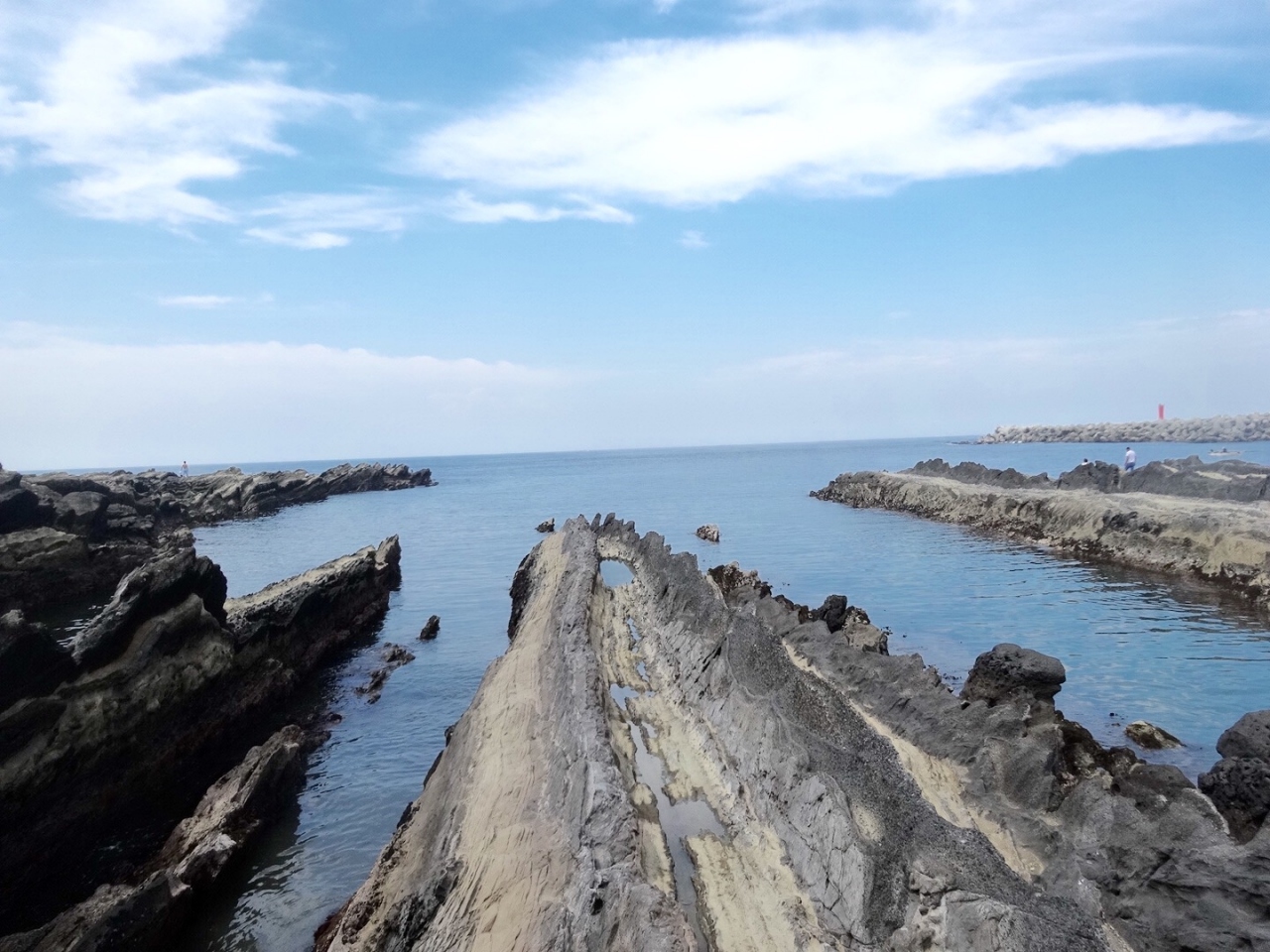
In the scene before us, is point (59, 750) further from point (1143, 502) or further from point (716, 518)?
point (716, 518)

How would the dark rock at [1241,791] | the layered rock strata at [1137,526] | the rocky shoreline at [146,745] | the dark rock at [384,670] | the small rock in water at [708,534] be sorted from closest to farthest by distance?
the dark rock at [1241,791] < the rocky shoreline at [146,745] < the dark rock at [384,670] < the layered rock strata at [1137,526] < the small rock in water at [708,534]

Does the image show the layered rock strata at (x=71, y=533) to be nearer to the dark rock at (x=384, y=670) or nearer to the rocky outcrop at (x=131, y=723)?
the rocky outcrop at (x=131, y=723)

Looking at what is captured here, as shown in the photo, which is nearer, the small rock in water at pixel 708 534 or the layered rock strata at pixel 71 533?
the layered rock strata at pixel 71 533

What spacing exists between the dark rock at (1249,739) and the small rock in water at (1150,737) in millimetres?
2158

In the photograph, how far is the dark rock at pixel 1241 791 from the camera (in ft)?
34.5

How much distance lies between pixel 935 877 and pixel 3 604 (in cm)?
3658

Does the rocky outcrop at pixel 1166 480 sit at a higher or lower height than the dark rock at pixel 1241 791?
higher

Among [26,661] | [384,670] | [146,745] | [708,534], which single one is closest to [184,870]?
[146,745]

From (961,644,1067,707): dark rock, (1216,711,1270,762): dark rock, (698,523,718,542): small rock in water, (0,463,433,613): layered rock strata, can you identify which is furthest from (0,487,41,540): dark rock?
(1216,711,1270,762): dark rock

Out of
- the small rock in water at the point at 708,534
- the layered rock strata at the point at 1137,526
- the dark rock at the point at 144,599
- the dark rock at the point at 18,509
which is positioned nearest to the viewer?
the dark rock at the point at 144,599

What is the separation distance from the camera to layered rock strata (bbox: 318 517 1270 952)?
777 centimetres

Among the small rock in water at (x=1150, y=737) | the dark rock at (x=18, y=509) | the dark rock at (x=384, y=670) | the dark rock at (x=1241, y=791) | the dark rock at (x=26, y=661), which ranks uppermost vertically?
the dark rock at (x=18, y=509)

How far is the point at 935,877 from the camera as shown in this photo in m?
7.77

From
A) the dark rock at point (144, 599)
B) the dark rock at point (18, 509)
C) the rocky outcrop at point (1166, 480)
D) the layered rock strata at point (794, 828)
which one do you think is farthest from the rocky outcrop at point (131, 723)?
the rocky outcrop at point (1166, 480)
